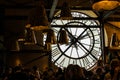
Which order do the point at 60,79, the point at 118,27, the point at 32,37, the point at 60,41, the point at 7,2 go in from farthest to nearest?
the point at 118,27 → the point at 7,2 → the point at 60,41 → the point at 32,37 → the point at 60,79

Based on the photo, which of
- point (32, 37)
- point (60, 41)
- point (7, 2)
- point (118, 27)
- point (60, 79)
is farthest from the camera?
point (118, 27)

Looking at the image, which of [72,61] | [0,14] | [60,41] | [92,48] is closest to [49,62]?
[72,61]

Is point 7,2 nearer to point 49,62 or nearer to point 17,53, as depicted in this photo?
point 17,53

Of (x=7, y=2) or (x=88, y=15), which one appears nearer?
(x=7, y=2)

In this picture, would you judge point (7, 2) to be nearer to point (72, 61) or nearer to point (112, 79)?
point (72, 61)

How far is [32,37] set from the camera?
6.29m

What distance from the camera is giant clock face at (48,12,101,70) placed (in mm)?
13016

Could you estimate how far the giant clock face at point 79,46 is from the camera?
42.7 feet

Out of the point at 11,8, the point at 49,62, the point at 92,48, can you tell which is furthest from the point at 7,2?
the point at 92,48

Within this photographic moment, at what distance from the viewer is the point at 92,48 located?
521 inches

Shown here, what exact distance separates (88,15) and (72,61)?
2.09 m

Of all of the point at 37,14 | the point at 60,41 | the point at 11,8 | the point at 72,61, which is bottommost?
the point at 72,61

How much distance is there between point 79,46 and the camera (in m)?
13.2

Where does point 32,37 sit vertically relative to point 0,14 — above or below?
below
